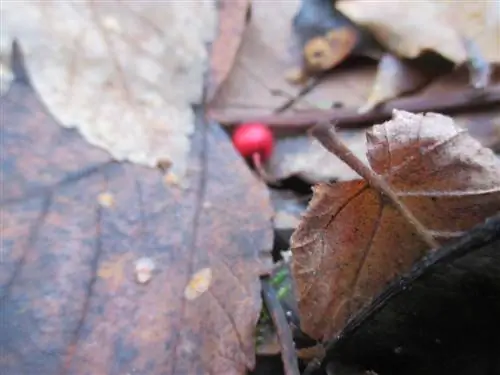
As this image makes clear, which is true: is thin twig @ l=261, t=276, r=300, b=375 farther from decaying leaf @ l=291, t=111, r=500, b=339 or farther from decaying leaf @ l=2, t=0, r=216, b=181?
decaying leaf @ l=2, t=0, r=216, b=181

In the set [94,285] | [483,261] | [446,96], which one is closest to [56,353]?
[94,285]

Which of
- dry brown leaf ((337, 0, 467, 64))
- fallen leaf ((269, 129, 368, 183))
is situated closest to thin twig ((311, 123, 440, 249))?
fallen leaf ((269, 129, 368, 183))

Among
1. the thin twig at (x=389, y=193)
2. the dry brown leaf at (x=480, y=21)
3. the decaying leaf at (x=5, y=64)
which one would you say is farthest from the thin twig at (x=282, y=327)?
the dry brown leaf at (x=480, y=21)

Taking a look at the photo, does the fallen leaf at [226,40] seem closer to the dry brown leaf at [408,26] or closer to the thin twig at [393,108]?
the thin twig at [393,108]

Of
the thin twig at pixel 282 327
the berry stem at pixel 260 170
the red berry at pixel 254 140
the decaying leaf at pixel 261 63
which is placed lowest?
the thin twig at pixel 282 327

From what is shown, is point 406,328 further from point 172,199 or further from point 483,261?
point 172,199

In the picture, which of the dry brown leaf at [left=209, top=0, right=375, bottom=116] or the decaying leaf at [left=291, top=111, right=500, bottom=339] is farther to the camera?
the dry brown leaf at [left=209, top=0, right=375, bottom=116]

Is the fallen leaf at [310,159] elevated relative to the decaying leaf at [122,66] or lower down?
lower down
